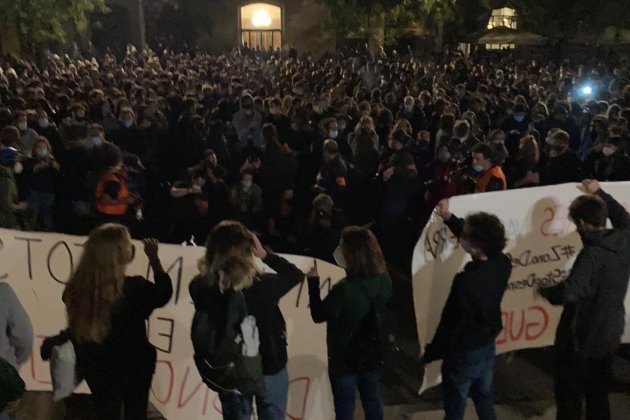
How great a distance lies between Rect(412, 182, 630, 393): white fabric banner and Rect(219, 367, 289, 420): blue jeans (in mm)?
1395

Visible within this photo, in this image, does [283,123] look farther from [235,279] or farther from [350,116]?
[235,279]

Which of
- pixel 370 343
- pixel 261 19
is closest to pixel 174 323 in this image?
pixel 370 343

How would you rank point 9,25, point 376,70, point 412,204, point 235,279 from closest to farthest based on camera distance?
1. point 235,279
2. point 412,204
3. point 376,70
4. point 9,25

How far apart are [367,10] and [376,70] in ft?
37.8

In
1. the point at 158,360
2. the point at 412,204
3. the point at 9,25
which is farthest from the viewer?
the point at 9,25

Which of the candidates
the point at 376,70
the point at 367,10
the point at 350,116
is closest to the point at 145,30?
the point at 367,10

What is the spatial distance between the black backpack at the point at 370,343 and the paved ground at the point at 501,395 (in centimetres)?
102

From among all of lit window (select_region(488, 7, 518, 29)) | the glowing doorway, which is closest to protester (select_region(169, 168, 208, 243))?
lit window (select_region(488, 7, 518, 29))

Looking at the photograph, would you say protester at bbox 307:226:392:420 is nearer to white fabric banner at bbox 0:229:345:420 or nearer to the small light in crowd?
white fabric banner at bbox 0:229:345:420

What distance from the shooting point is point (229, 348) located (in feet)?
11.5

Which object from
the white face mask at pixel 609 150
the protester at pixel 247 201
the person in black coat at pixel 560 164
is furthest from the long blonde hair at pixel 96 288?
the white face mask at pixel 609 150

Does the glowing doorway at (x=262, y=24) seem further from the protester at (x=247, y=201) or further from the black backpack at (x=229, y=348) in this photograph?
the black backpack at (x=229, y=348)

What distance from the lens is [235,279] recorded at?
3.42m

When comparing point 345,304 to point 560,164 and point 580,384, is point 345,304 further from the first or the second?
point 560,164
